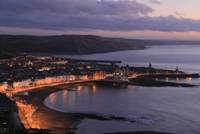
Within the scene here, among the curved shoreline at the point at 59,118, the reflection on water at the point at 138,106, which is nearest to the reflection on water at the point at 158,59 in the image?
the reflection on water at the point at 138,106

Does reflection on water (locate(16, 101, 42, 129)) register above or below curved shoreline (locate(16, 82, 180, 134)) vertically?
above

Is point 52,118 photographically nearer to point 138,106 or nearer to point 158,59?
point 138,106

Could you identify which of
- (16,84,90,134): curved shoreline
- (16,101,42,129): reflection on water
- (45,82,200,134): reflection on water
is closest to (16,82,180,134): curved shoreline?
(16,84,90,134): curved shoreline

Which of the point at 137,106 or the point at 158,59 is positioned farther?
the point at 158,59

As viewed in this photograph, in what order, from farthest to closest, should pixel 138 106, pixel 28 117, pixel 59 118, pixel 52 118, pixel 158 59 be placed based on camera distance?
1. pixel 158 59
2. pixel 138 106
3. pixel 59 118
4. pixel 52 118
5. pixel 28 117

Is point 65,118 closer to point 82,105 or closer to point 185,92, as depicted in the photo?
point 82,105

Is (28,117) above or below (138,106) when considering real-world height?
above

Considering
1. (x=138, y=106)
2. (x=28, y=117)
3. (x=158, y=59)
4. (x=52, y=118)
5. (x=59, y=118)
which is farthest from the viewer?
(x=158, y=59)

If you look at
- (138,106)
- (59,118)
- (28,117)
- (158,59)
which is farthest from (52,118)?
(158,59)

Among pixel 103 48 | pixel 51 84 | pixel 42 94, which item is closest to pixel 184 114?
pixel 42 94

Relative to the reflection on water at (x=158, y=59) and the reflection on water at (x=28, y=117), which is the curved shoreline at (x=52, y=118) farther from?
the reflection on water at (x=158, y=59)

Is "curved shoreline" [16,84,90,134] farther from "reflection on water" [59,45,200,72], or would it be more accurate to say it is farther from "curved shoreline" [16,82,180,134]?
"reflection on water" [59,45,200,72]

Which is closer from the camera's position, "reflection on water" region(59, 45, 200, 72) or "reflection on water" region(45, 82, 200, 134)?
"reflection on water" region(45, 82, 200, 134)
